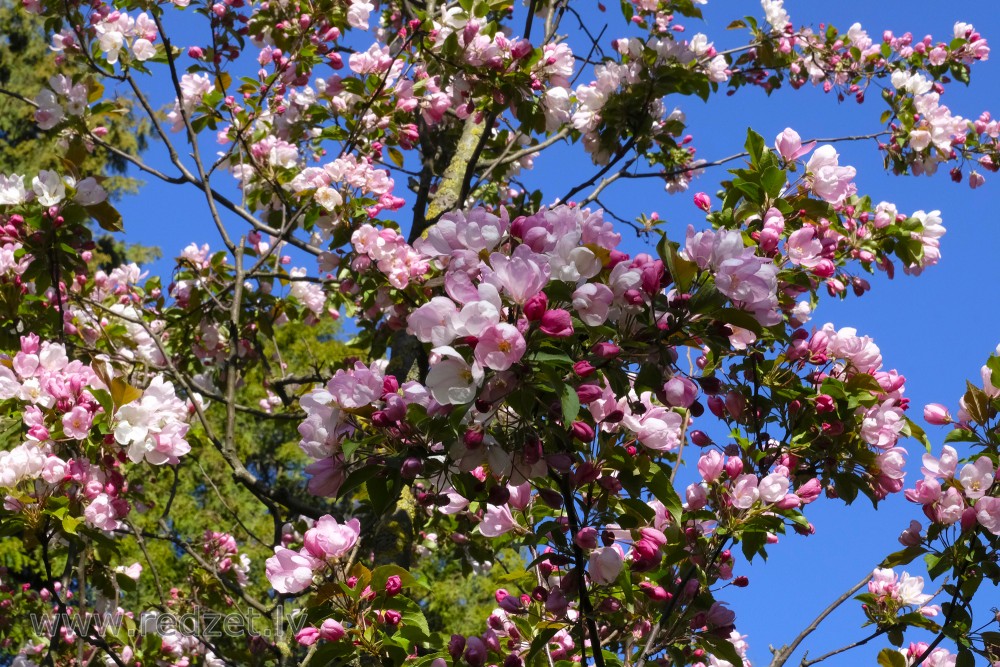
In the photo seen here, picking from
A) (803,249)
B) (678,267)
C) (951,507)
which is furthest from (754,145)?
(951,507)

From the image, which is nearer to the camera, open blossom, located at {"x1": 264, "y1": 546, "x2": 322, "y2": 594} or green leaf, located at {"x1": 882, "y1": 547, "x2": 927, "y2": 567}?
open blossom, located at {"x1": 264, "y1": 546, "x2": 322, "y2": 594}

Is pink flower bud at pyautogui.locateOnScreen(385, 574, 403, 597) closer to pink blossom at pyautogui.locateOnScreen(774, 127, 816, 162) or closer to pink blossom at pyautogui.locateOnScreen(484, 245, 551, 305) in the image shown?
pink blossom at pyautogui.locateOnScreen(484, 245, 551, 305)

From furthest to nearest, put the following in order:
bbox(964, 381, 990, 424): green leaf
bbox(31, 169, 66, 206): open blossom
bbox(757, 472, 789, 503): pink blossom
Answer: bbox(31, 169, 66, 206): open blossom < bbox(964, 381, 990, 424): green leaf < bbox(757, 472, 789, 503): pink blossom

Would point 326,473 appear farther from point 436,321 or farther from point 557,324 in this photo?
point 557,324

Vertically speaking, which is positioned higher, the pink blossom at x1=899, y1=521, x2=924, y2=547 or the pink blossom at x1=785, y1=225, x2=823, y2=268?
the pink blossom at x1=785, y1=225, x2=823, y2=268

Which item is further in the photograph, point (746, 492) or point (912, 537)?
point (912, 537)

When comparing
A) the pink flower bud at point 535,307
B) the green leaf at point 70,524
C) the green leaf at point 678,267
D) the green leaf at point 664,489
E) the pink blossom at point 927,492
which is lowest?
Answer: the green leaf at point 70,524

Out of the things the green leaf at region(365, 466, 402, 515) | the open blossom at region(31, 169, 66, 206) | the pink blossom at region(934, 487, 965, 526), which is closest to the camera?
the green leaf at region(365, 466, 402, 515)

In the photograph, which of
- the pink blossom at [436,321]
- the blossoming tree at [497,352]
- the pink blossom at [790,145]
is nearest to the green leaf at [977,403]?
the blossoming tree at [497,352]

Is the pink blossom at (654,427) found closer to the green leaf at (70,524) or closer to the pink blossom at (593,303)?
the pink blossom at (593,303)

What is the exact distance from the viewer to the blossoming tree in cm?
138

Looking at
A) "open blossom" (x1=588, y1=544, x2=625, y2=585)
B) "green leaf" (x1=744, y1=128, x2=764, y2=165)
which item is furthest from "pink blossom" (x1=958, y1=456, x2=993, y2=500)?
"open blossom" (x1=588, y1=544, x2=625, y2=585)

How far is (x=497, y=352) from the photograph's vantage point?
3.97 feet

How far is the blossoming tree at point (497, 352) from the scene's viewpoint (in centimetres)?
138
